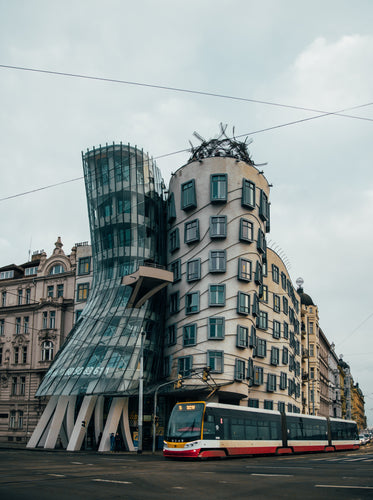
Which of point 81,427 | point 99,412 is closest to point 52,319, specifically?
point 99,412

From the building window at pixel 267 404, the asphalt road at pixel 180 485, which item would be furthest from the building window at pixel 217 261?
the asphalt road at pixel 180 485

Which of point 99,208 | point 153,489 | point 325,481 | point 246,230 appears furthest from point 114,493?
point 99,208

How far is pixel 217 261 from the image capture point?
2120 inches

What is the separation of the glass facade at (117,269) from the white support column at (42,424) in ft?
7.77

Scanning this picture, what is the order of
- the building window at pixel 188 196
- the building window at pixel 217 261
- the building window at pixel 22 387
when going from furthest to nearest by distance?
1. the building window at pixel 22 387
2. the building window at pixel 188 196
3. the building window at pixel 217 261

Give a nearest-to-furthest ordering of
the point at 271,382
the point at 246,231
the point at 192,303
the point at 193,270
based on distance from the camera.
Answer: the point at 192,303
the point at 246,231
the point at 193,270
the point at 271,382

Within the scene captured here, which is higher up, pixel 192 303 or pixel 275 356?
pixel 192 303

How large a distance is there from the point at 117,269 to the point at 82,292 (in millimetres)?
9804

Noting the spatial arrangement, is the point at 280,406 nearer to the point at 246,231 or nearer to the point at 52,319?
the point at 246,231

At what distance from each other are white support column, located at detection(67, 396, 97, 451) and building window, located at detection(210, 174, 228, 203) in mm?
22147

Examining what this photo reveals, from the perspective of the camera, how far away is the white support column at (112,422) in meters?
48.6

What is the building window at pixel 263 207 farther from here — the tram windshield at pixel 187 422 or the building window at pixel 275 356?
the tram windshield at pixel 187 422

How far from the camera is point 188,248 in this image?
56625mm

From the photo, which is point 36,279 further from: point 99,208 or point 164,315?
point 164,315
